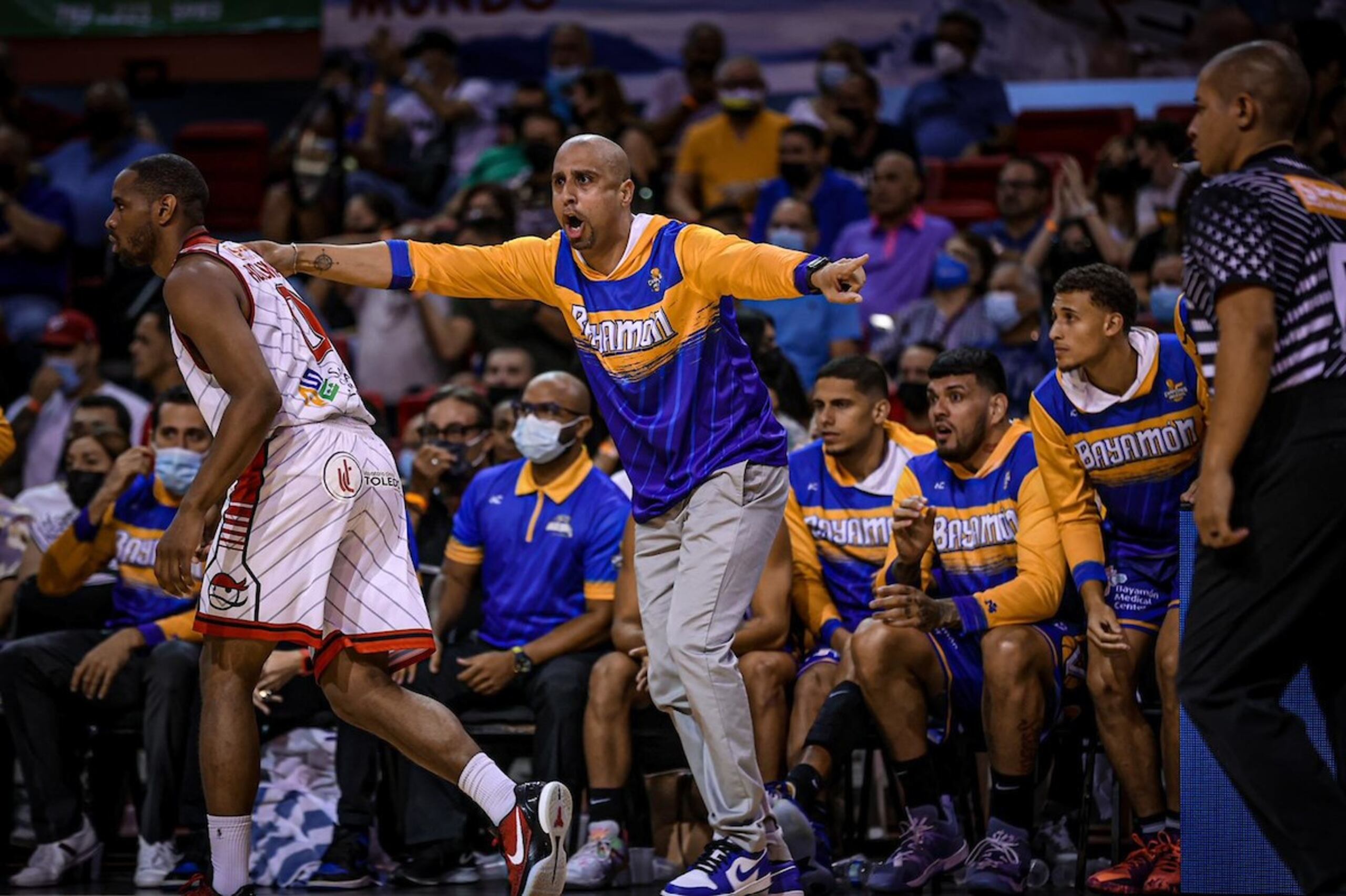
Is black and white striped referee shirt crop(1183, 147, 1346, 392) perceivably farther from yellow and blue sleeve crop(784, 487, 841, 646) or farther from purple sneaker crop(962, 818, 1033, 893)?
yellow and blue sleeve crop(784, 487, 841, 646)

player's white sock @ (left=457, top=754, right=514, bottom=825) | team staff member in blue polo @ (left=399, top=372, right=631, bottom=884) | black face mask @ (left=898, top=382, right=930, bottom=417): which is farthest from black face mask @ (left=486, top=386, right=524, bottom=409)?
player's white sock @ (left=457, top=754, right=514, bottom=825)

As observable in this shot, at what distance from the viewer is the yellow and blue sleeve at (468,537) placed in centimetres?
645

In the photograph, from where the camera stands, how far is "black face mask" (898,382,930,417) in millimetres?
7184

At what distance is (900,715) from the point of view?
5398 mm

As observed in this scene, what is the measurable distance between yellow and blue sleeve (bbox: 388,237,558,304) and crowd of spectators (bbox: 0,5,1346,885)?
123 centimetres

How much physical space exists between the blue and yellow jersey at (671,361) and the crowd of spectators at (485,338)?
103cm

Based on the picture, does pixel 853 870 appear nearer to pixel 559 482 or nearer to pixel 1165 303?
pixel 559 482

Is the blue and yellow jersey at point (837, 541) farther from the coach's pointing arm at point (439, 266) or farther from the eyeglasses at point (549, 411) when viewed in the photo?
the coach's pointing arm at point (439, 266)

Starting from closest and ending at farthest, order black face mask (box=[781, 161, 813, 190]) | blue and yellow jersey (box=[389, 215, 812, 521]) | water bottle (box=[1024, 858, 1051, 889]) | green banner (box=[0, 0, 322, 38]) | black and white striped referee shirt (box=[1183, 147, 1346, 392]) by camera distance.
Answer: black and white striped referee shirt (box=[1183, 147, 1346, 392]) < blue and yellow jersey (box=[389, 215, 812, 521]) < water bottle (box=[1024, 858, 1051, 889]) < black face mask (box=[781, 161, 813, 190]) < green banner (box=[0, 0, 322, 38])

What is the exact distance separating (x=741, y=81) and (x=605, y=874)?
19.5 feet

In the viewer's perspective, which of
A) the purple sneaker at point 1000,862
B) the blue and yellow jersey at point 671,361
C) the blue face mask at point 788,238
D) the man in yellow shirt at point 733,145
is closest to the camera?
the blue and yellow jersey at point 671,361

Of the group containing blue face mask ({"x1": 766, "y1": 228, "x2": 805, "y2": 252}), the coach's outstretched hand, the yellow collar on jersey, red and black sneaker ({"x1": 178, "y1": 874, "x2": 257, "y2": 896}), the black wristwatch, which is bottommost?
red and black sneaker ({"x1": 178, "y1": 874, "x2": 257, "y2": 896})

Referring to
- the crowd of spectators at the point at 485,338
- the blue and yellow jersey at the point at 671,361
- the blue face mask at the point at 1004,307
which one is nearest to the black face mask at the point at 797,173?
the crowd of spectators at the point at 485,338

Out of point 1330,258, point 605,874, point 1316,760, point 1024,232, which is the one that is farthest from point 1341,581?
point 1024,232
